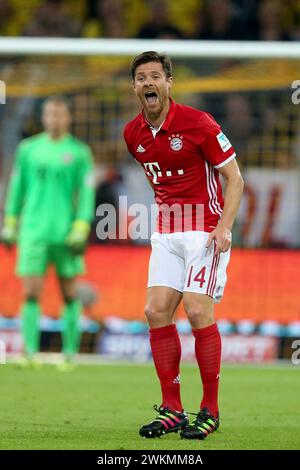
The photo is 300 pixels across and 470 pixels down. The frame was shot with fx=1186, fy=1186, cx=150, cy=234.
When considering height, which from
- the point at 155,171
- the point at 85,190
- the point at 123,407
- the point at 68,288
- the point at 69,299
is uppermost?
the point at 85,190

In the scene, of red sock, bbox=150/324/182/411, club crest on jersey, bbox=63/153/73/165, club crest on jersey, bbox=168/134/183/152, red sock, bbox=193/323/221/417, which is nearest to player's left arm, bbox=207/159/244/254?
club crest on jersey, bbox=168/134/183/152

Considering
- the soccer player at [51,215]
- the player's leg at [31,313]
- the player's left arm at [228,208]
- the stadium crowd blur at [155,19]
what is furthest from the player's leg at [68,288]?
the player's left arm at [228,208]

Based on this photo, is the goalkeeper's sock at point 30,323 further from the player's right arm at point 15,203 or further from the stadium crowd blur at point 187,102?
the stadium crowd blur at point 187,102

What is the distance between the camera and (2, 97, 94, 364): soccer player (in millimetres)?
11984

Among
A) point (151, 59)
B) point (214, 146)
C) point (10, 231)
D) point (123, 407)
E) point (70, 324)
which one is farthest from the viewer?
Answer: point (70, 324)

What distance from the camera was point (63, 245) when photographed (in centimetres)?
1220

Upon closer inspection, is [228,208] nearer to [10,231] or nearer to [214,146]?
[214,146]

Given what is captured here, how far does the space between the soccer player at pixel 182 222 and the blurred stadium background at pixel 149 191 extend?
5.91 m

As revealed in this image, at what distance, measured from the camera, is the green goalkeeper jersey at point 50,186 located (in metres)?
12.1

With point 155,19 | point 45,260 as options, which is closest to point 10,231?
point 45,260

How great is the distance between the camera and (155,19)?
1481 cm

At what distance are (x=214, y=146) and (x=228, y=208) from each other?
14.6 inches
